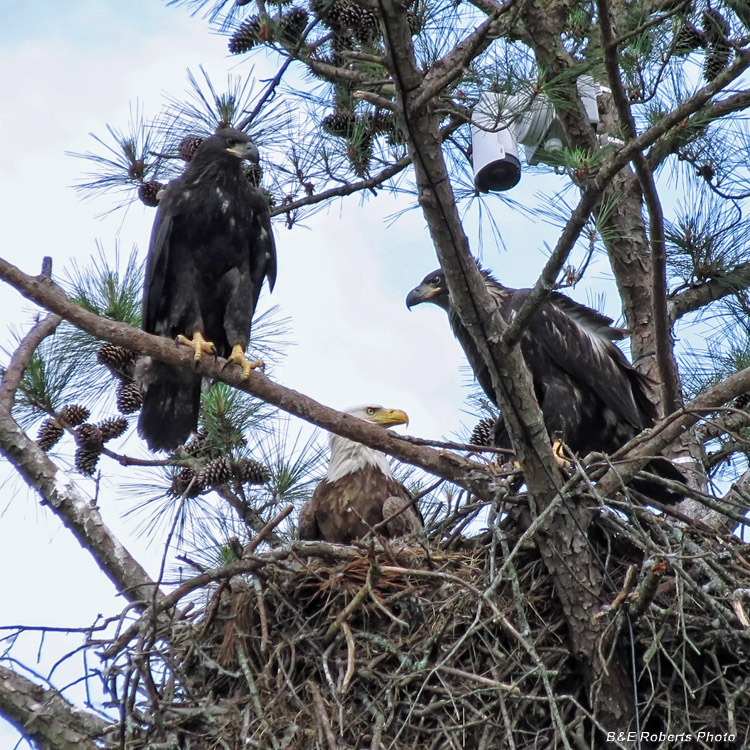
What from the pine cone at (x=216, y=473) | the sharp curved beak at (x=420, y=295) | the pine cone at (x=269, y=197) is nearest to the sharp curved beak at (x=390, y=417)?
the sharp curved beak at (x=420, y=295)

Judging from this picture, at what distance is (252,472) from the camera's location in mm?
5746

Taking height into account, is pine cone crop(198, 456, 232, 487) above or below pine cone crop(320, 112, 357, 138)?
below

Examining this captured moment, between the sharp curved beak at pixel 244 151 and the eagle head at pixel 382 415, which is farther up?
the sharp curved beak at pixel 244 151

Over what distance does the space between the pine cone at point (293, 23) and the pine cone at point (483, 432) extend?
7.36 feet

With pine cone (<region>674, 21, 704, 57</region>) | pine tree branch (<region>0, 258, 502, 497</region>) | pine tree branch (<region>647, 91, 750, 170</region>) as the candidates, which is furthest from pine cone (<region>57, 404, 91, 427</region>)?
pine cone (<region>674, 21, 704, 57</region>)

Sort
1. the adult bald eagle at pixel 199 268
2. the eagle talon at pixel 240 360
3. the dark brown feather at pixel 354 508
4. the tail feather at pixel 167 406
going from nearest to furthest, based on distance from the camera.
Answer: the eagle talon at pixel 240 360, the dark brown feather at pixel 354 508, the tail feather at pixel 167 406, the adult bald eagle at pixel 199 268

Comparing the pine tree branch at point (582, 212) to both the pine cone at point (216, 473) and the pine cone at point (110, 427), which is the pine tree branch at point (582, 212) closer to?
the pine cone at point (216, 473)

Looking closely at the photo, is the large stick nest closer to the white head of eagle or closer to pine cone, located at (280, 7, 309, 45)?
the white head of eagle

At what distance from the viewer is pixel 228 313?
6102mm

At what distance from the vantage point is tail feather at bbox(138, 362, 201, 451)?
5.91 metres

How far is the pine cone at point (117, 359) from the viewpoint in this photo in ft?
19.8

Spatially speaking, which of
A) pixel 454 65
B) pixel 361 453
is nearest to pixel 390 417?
pixel 361 453

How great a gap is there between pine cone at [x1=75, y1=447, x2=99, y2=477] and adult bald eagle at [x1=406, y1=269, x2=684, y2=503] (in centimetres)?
191

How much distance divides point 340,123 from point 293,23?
67cm
